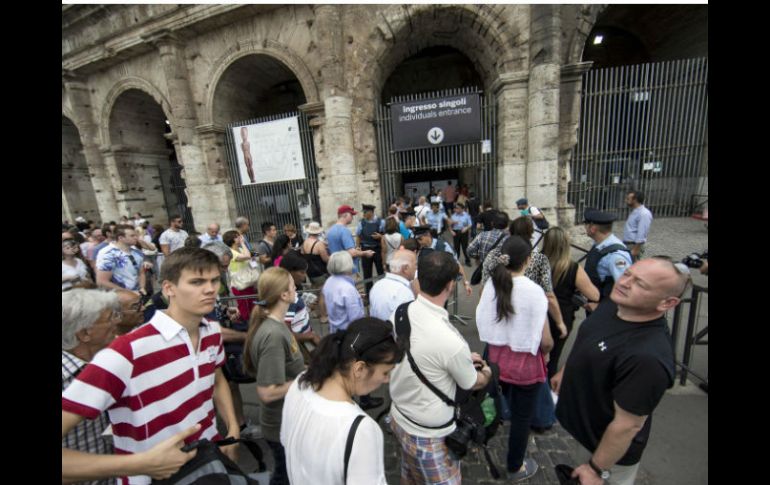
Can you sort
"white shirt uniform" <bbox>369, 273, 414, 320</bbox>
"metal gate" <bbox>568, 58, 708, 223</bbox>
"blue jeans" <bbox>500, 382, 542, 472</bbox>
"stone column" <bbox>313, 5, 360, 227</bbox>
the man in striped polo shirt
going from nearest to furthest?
the man in striped polo shirt < "blue jeans" <bbox>500, 382, 542, 472</bbox> < "white shirt uniform" <bbox>369, 273, 414, 320</bbox> < "stone column" <bbox>313, 5, 360, 227</bbox> < "metal gate" <bbox>568, 58, 708, 223</bbox>

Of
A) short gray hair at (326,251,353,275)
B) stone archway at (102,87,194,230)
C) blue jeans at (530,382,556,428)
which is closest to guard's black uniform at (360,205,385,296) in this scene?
short gray hair at (326,251,353,275)

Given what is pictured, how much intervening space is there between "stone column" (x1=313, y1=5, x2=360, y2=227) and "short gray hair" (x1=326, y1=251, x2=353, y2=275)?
5.84m

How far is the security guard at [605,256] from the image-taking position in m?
2.95

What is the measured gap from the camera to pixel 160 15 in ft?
29.7

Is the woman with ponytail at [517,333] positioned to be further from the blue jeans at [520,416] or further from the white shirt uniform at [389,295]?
the white shirt uniform at [389,295]

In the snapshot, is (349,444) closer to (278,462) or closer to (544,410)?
(278,462)

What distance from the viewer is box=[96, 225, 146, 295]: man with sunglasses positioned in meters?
4.17

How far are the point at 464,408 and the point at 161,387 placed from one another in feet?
5.57

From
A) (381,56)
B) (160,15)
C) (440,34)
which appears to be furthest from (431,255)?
(160,15)

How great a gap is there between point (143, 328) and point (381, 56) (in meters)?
9.27

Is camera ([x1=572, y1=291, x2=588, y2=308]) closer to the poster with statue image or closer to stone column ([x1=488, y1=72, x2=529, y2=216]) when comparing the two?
stone column ([x1=488, y1=72, x2=529, y2=216])

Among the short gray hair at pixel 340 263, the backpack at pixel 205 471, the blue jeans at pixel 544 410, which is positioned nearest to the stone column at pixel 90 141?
the short gray hair at pixel 340 263

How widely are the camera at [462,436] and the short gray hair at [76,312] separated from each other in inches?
79.7

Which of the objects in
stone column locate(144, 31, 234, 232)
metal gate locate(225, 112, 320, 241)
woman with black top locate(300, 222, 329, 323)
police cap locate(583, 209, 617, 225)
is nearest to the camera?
police cap locate(583, 209, 617, 225)
